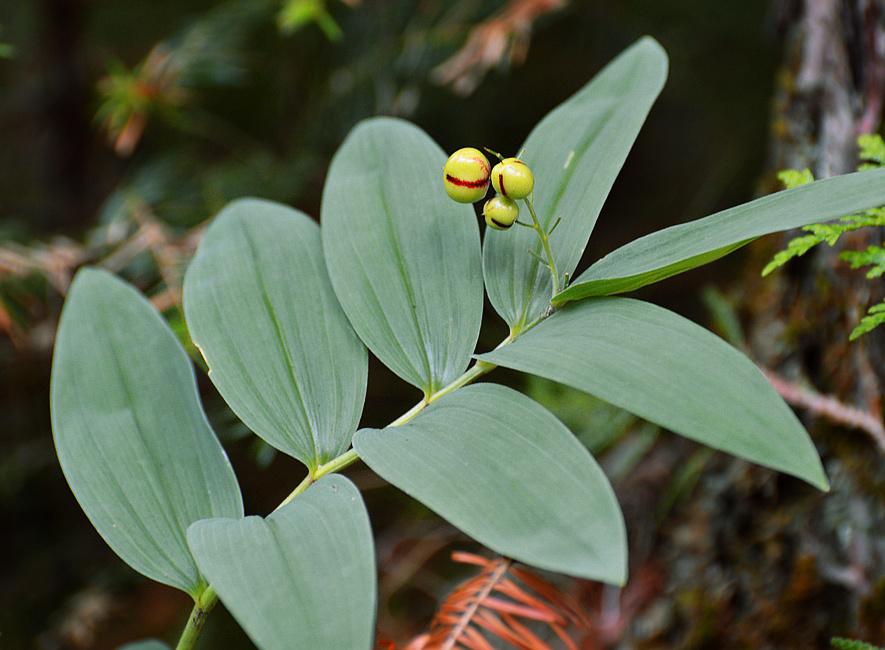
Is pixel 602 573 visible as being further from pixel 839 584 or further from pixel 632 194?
pixel 632 194

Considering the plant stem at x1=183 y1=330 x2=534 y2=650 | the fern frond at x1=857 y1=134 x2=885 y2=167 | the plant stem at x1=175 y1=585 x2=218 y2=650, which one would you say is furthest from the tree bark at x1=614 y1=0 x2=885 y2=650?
the plant stem at x1=175 y1=585 x2=218 y2=650

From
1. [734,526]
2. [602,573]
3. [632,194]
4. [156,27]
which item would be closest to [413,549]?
[734,526]

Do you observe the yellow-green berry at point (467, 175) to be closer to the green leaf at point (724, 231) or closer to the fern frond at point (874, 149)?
the green leaf at point (724, 231)

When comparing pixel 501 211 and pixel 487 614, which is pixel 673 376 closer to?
pixel 501 211

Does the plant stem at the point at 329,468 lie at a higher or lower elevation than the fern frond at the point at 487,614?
higher

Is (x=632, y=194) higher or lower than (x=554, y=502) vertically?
lower

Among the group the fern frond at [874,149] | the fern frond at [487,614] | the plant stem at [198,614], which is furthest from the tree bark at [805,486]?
the plant stem at [198,614]
